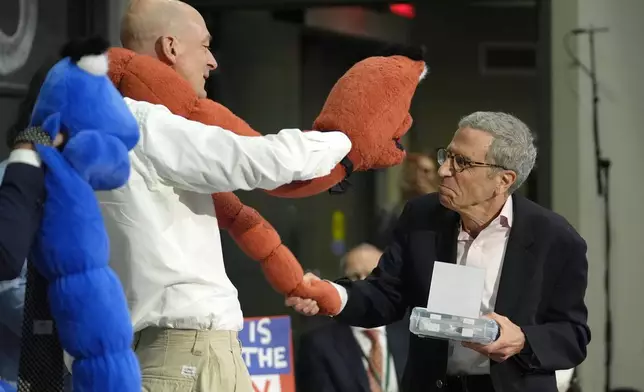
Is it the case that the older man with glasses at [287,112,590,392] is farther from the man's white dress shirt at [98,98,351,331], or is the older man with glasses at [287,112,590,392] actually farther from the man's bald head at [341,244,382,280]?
the man's bald head at [341,244,382,280]

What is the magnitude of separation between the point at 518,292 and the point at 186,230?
91 centimetres

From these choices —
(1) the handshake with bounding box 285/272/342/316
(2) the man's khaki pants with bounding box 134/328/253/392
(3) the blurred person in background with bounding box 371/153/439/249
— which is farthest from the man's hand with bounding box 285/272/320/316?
(3) the blurred person in background with bounding box 371/153/439/249

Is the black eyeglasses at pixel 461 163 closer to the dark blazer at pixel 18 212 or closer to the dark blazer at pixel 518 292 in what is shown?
the dark blazer at pixel 518 292

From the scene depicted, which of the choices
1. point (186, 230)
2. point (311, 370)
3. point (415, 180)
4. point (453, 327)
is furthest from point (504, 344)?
point (415, 180)

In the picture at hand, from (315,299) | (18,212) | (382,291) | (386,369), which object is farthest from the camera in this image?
(386,369)

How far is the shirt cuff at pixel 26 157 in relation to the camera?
69.7 inches

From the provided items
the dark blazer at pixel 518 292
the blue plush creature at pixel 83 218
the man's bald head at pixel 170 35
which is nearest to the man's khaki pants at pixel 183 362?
the blue plush creature at pixel 83 218

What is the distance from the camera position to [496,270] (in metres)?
2.63

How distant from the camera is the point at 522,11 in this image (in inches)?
194

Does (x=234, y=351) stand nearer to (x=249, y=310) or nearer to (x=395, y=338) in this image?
(x=395, y=338)

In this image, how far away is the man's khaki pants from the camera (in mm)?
2080

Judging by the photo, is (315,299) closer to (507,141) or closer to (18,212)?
(507,141)

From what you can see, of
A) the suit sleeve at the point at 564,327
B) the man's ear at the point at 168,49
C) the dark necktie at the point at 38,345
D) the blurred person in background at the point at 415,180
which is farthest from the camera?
the blurred person in background at the point at 415,180

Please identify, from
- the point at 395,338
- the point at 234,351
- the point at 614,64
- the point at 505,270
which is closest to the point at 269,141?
the point at 234,351
